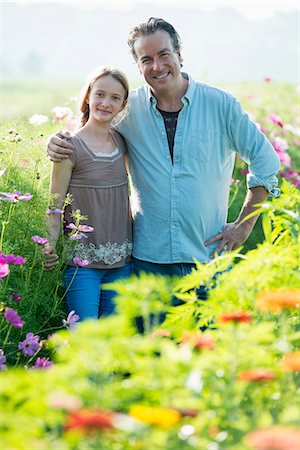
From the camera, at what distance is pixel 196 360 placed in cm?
166

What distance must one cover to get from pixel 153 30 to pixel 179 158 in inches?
20.7

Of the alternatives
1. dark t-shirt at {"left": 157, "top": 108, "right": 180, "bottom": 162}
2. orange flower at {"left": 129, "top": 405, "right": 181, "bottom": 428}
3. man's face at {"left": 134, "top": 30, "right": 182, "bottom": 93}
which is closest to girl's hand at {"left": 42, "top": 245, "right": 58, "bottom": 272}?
dark t-shirt at {"left": 157, "top": 108, "right": 180, "bottom": 162}

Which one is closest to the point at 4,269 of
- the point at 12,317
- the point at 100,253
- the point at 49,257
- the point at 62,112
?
the point at 12,317

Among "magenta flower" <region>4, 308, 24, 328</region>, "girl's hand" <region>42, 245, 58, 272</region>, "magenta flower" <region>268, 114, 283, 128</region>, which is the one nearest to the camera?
"magenta flower" <region>4, 308, 24, 328</region>

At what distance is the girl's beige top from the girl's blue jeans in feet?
0.15

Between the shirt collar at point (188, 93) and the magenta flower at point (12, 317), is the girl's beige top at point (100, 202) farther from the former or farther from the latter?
the magenta flower at point (12, 317)

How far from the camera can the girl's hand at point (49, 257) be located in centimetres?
327

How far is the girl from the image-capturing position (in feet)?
10.9

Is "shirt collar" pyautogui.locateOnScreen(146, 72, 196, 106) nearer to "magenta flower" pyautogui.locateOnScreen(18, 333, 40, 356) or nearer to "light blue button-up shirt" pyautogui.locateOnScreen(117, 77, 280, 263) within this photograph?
"light blue button-up shirt" pyautogui.locateOnScreen(117, 77, 280, 263)

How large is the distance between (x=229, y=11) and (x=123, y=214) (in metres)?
47.0

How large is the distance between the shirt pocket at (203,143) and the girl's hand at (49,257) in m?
0.71

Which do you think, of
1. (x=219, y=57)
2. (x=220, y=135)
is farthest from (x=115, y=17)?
(x=220, y=135)

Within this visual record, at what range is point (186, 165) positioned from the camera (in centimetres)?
349

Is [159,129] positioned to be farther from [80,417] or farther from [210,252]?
[80,417]
